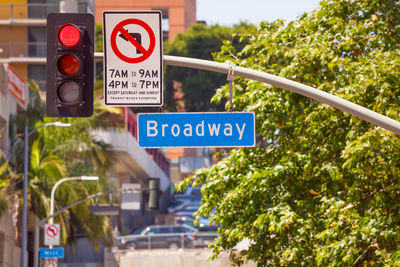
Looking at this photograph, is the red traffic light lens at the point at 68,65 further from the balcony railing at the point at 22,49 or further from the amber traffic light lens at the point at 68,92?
the balcony railing at the point at 22,49

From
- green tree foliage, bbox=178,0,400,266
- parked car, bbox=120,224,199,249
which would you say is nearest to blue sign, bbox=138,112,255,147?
green tree foliage, bbox=178,0,400,266

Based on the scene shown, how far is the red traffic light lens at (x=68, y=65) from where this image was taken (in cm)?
1056

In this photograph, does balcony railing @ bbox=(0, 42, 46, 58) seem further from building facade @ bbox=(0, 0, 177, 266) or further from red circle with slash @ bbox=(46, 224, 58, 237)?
red circle with slash @ bbox=(46, 224, 58, 237)

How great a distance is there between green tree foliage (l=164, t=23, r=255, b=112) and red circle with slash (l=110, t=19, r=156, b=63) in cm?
7826

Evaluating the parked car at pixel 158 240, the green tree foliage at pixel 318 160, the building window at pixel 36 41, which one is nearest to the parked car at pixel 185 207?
the building window at pixel 36 41

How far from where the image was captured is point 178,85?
3814 inches

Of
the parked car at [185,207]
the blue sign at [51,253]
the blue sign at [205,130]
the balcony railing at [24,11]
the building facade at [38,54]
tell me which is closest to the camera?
the blue sign at [205,130]

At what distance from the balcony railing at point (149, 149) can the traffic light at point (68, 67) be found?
59.6m

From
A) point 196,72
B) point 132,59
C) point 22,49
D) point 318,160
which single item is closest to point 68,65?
point 132,59

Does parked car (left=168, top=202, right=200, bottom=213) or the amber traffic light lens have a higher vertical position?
the amber traffic light lens

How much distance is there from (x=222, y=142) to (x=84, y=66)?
6.89ft

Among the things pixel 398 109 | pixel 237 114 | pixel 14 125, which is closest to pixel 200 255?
pixel 14 125

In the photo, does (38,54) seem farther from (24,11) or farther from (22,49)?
(24,11)

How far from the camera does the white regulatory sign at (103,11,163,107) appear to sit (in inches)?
438
